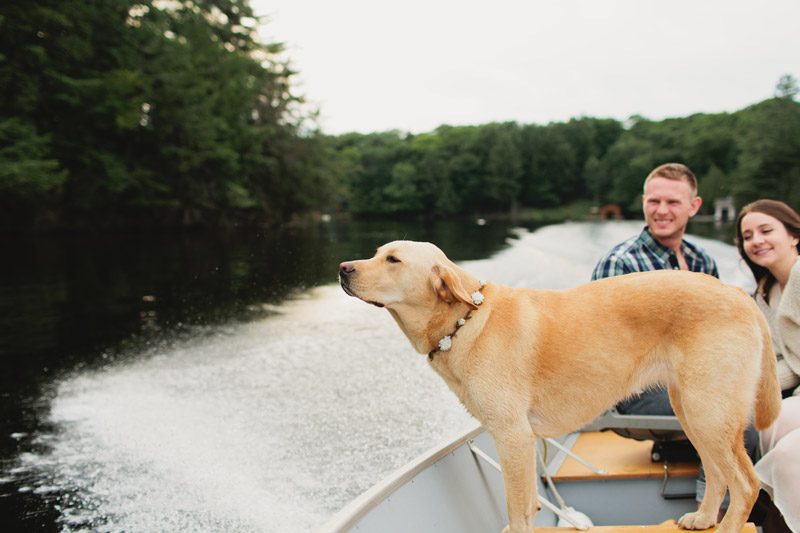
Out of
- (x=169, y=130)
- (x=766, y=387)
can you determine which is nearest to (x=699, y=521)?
(x=766, y=387)

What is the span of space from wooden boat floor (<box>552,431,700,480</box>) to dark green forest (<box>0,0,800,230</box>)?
24.7m

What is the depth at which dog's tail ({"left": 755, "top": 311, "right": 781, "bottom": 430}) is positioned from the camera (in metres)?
2.51

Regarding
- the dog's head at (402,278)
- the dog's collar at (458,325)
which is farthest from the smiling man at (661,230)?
the dog's head at (402,278)

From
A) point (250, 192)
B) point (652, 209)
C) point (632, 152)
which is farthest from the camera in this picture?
point (632, 152)

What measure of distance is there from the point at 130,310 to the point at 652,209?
49.8 ft

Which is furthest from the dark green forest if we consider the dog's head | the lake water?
the dog's head

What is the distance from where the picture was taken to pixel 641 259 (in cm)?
402

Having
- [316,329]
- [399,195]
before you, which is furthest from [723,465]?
[399,195]

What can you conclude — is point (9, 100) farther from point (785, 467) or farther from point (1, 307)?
point (785, 467)

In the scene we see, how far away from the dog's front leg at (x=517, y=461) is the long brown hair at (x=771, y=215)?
2.31 meters

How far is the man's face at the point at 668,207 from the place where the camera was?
13.3 ft

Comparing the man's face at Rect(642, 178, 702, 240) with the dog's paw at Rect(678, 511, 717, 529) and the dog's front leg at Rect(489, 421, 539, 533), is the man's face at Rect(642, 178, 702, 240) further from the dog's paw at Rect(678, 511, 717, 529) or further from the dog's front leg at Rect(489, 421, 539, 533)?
the dog's front leg at Rect(489, 421, 539, 533)

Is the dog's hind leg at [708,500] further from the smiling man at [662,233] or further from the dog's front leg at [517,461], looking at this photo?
the smiling man at [662,233]

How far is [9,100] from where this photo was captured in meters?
25.4
